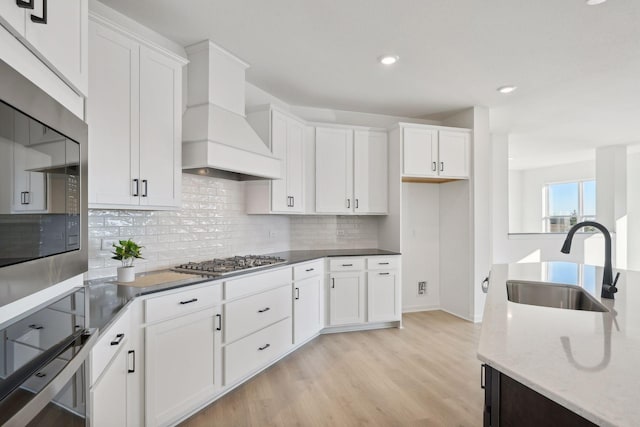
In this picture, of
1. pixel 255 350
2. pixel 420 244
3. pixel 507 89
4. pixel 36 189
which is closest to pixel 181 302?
pixel 255 350

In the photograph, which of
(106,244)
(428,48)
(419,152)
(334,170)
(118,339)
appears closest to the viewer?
(118,339)

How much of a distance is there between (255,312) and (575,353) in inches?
87.9

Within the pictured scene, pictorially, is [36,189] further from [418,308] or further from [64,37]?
[418,308]

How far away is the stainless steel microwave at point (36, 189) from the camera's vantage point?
815mm

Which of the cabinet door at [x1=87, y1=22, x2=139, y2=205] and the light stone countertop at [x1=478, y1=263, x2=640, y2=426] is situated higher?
the cabinet door at [x1=87, y1=22, x2=139, y2=205]

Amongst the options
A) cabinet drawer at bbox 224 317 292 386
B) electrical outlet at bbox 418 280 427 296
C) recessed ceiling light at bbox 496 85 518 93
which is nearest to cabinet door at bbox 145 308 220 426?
cabinet drawer at bbox 224 317 292 386

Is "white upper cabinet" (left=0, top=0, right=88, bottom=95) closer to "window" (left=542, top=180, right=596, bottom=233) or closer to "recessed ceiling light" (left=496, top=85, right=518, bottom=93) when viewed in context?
"recessed ceiling light" (left=496, top=85, right=518, bottom=93)

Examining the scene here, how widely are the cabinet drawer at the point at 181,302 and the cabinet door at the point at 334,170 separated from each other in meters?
2.01

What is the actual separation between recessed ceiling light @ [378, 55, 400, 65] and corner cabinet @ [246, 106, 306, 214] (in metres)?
1.16

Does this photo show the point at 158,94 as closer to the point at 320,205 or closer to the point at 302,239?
the point at 320,205

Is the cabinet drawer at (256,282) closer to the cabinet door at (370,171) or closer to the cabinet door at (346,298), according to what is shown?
the cabinet door at (346,298)

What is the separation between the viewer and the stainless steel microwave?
0.81 meters

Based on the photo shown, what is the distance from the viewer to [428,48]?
2900mm

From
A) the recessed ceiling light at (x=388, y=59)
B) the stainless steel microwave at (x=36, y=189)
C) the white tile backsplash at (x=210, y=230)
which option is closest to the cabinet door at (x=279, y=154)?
the white tile backsplash at (x=210, y=230)
